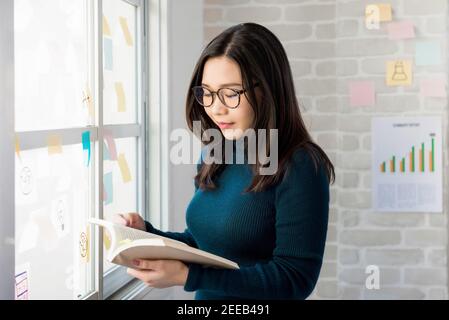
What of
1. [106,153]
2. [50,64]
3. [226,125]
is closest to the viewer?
[226,125]

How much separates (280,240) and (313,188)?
5.6 inches

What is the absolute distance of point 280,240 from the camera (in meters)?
1.46

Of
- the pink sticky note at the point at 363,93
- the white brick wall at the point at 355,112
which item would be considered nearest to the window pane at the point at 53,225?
the white brick wall at the point at 355,112

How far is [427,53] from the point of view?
311 cm

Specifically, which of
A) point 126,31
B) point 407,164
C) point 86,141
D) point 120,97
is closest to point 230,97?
point 86,141

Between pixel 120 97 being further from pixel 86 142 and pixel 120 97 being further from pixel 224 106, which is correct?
pixel 224 106

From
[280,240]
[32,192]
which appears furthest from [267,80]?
[32,192]

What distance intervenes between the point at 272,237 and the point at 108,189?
3.75ft

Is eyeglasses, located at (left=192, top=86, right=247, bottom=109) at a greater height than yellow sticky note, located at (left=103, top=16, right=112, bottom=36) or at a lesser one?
lesser

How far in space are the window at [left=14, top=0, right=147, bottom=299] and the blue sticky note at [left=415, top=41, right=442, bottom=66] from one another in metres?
1.39

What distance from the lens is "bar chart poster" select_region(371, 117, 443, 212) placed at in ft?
10.2

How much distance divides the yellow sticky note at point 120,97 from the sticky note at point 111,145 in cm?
21

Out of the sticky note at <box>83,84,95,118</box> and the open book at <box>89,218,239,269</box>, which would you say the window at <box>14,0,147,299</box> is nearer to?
the sticky note at <box>83,84,95,118</box>

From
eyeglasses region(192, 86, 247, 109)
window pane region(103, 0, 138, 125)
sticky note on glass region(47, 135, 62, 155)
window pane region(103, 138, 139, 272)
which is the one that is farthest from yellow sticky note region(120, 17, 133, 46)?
eyeglasses region(192, 86, 247, 109)
